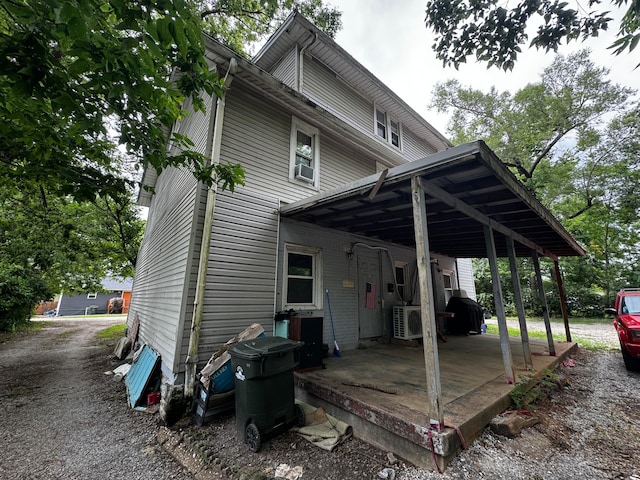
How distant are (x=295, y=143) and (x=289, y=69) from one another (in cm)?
260

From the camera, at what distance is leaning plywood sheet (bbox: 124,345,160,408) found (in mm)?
4355

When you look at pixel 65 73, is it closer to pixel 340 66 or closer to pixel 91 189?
pixel 91 189

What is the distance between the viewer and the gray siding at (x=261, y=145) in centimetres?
500

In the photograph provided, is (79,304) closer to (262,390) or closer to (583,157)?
(262,390)

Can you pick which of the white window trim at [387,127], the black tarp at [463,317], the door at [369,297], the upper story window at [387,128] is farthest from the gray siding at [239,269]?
the black tarp at [463,317]

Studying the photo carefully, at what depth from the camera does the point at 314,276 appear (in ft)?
18.9

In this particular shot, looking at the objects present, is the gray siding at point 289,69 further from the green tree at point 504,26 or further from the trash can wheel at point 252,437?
the trash can wheel at point 252,437

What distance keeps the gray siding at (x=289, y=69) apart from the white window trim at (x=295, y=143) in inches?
49.6

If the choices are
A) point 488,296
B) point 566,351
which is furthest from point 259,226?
point 488,296

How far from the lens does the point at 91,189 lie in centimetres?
361

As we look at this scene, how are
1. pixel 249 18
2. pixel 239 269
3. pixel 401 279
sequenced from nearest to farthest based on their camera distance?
pixel 239 269 → pixel 401 279 → pixel 249 18

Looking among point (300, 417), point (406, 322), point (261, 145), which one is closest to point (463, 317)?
point (406, 322)

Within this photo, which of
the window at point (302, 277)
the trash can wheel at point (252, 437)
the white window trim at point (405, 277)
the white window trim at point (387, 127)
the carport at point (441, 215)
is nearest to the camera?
the carport at point (441, 215)

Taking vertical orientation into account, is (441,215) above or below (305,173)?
below
